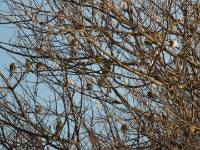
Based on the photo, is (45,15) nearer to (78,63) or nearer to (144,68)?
(78,63)

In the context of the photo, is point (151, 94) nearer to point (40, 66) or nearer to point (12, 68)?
point (40, 66)

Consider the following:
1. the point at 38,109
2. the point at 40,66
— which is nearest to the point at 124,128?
the point at 38,109

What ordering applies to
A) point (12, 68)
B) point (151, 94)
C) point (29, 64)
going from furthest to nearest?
point (12, 68) < point (29, 64) < point (151, 94)

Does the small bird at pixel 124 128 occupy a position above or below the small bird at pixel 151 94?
below

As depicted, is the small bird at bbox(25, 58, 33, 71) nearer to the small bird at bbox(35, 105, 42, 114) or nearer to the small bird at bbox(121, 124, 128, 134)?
the small bird at bbox(35, 105, 42, 114)

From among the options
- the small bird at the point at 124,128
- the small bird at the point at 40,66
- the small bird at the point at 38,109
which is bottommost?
the small bird at the point at 124,128

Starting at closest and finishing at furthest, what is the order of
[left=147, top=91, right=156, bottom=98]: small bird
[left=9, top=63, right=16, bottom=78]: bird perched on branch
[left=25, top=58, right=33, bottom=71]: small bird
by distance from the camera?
[left=147, top=91, right=156, bottom=98]: small bird < [left=25, top=58, right=33, bottom=71]: small bird < [left=9, top=63, right=16, bottom=78]: bird perched on branch

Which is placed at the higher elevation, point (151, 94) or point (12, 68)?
point (12, 68)

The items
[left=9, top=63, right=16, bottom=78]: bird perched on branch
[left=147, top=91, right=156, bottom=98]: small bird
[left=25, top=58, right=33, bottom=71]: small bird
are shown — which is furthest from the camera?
[left=9, top=63, right=16, bottom=78]: bird perched on branch

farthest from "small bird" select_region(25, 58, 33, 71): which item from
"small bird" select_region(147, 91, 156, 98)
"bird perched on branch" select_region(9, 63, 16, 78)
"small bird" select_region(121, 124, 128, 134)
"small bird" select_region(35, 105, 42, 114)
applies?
"small bird" select_region(147, 91, 156, 98)

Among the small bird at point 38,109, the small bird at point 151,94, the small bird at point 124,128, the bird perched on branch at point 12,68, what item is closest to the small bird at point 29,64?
the bird perched on branch at point 12,68

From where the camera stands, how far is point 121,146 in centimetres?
483

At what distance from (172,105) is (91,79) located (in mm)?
991

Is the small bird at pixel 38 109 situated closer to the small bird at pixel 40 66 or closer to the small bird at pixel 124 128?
the small bird at pixel 40 66
